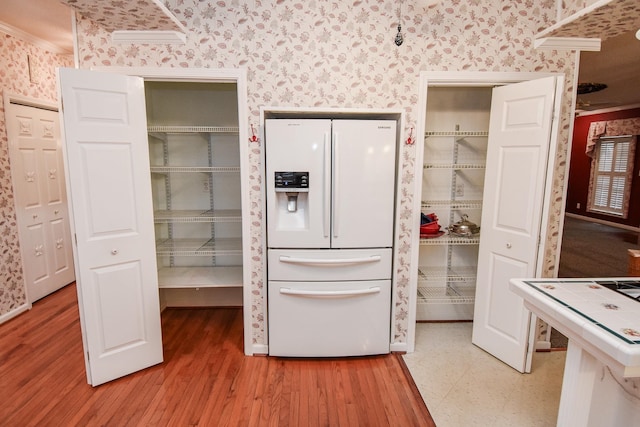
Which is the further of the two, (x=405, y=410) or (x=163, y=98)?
(x=163, y=98)

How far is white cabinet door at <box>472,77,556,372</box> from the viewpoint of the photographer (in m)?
2.16

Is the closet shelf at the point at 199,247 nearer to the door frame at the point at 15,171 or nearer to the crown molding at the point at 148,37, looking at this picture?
the door frame at the point at 15,171

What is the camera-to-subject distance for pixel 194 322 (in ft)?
10.2

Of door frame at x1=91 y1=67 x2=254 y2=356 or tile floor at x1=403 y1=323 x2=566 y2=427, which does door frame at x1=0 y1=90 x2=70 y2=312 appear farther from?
tile floor at x1=403 y1=323 x2=566 y2=427

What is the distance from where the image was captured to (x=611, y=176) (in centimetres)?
743

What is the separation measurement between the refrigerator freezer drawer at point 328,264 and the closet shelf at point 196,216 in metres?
0.68

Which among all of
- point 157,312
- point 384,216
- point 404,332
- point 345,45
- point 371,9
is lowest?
point 404,332

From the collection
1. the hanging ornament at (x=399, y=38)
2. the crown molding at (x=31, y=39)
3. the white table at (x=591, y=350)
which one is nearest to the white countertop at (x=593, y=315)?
the white table at (x=591, y=350)

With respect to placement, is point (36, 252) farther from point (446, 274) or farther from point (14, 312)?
point (446, 274)

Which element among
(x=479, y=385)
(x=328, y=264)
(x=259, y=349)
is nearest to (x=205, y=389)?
(x=259, y=349)

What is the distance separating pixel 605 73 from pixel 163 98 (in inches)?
218

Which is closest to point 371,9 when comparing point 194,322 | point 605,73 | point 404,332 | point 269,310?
point 269,310

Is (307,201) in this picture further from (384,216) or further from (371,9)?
(371,9)

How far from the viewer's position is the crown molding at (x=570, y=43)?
231 cm
